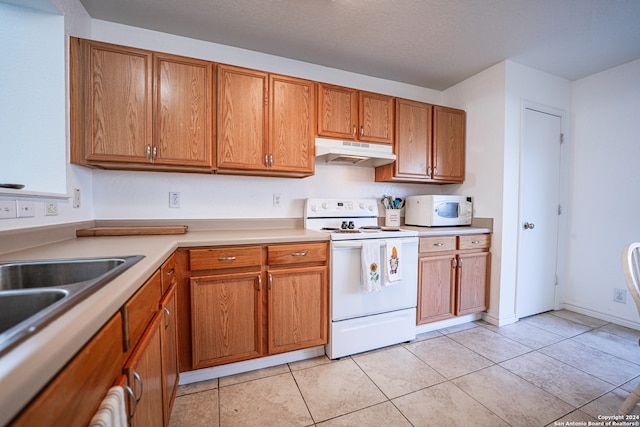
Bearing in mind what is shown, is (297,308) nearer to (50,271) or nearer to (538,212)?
(50,271)

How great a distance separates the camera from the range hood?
2162 millimetres

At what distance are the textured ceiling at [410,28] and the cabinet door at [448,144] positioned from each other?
17.5 inches

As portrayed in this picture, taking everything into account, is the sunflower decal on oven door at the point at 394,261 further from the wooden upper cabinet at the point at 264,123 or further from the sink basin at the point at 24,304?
→ the sink basin at the point at 24,304

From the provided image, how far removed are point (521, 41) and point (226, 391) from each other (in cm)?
336

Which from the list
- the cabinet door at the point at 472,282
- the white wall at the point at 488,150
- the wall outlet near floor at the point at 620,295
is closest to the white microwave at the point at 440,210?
the white wall at the point at 488,150

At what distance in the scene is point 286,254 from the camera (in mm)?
1793

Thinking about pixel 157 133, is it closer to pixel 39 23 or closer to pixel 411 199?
pixel 39 23

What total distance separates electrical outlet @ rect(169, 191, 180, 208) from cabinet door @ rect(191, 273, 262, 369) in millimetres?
767

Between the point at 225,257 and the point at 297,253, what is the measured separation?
46 cm

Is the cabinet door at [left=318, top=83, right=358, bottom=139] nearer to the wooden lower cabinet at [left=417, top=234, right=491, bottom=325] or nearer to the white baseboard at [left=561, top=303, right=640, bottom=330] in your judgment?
the wooden lower cabinet at [left=417, top=234, right=491, bottom=325]

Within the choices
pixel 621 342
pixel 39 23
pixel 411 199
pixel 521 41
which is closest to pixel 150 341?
pixel 39 23

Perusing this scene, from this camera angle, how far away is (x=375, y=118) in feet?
7.89

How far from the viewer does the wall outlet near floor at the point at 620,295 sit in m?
2.47

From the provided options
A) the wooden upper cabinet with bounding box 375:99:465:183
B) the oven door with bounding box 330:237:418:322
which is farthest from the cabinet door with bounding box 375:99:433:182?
the oven door with bounding box 330:237:418:322
